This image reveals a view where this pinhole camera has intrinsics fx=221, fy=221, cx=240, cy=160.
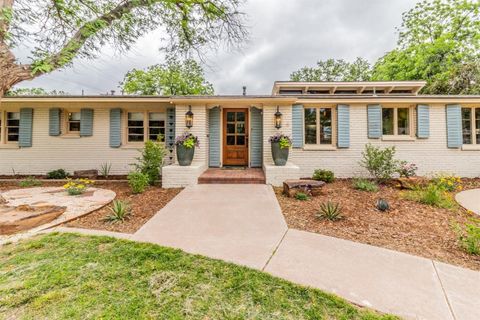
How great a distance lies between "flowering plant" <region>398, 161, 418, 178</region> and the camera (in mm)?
7066

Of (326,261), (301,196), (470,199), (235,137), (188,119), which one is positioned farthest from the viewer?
(235,137)

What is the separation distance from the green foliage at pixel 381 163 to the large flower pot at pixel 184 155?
5.72 metres

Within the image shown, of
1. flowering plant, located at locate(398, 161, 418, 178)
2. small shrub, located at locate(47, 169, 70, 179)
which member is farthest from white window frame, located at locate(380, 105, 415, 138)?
small shrub, located at locate(47, 169, 70, 179)

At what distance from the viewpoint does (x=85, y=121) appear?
8398 mm

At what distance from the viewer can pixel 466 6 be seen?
15.6 meters

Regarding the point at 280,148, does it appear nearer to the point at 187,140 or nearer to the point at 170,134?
the point at 187,140

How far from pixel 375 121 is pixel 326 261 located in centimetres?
692

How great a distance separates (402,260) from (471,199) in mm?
4600

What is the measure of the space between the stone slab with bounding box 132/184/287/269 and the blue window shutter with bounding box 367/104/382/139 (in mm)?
4857

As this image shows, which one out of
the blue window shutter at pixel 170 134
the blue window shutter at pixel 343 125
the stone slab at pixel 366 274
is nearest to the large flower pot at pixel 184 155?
the blue window shutter at pixel 170 134

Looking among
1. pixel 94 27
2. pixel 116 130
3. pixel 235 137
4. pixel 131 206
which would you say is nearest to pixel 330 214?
pixel 131 206

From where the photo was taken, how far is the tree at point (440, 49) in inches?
545

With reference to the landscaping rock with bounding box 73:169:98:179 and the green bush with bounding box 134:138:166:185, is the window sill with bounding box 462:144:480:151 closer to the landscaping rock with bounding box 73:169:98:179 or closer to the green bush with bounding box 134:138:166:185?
the green bush with bounding box 134:138:166:185

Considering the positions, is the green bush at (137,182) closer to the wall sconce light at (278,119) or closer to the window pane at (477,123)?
the wall sconce light at (278,119)
